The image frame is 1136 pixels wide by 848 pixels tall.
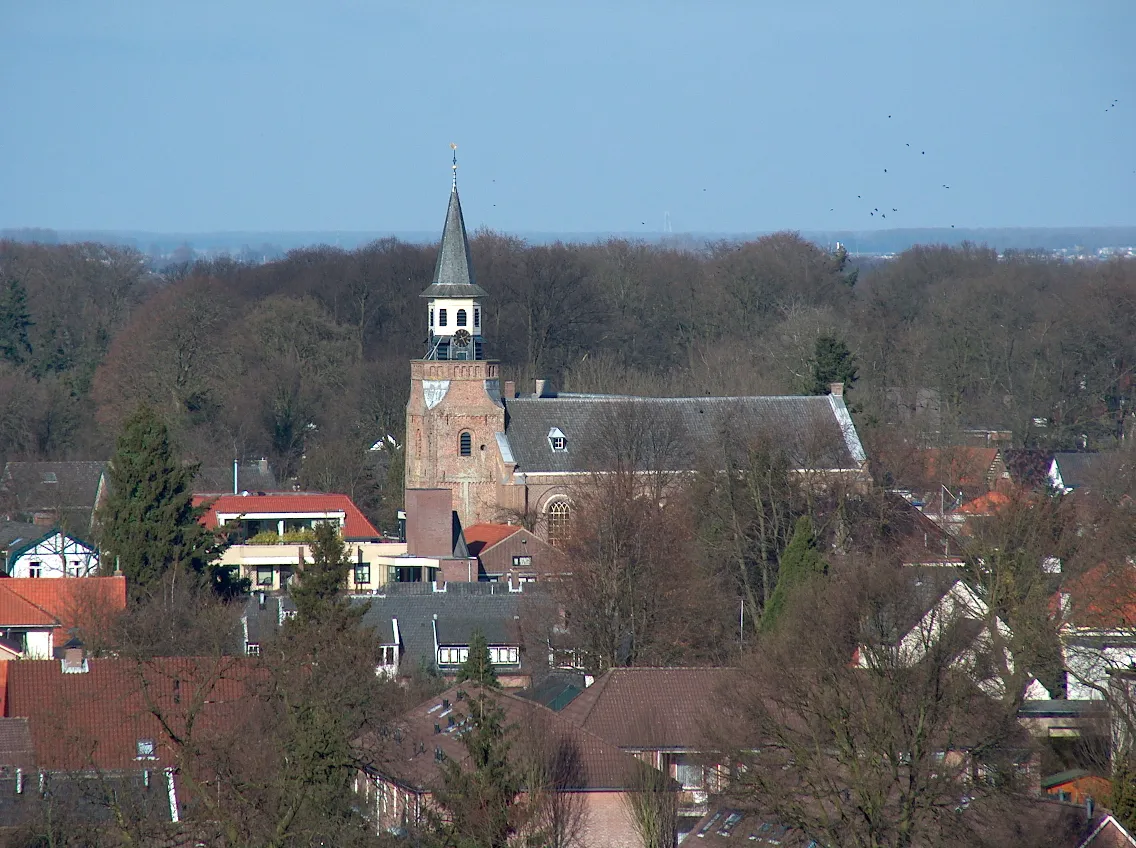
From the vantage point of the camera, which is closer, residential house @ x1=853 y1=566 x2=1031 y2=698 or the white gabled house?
residential house @ x1=853 y1=566 x2=1031 y2=698

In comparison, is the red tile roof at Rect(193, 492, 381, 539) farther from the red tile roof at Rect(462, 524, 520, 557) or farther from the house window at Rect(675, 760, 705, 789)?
the house window at Rect(675, 760, 705, 789)

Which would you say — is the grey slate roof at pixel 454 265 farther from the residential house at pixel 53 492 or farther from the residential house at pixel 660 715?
the residential house at pixel 660 715

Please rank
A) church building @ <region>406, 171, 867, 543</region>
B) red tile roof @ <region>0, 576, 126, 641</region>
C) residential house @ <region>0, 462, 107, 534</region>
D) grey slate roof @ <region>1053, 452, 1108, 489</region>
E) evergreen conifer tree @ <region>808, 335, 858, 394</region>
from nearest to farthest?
red tile roof @ <region>0, 576, 126, 641</region>
church building @ <region>406, 171, 867, 543</region>
residential house @ <region>0, 462, 107, 534</region>
grey slate roof @ <region>1053, 452, 1108, 489</region>
evergreen conifer tree @ <region>808, 335, 858, 394</region>

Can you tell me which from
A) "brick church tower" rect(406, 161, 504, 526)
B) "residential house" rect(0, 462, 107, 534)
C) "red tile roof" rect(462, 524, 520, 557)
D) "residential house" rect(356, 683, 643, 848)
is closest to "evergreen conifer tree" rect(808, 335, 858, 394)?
"brick church tower" rect(406, 161, 504, 526)

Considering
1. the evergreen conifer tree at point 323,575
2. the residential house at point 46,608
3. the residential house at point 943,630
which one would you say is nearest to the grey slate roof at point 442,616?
the residential house at point 46,608

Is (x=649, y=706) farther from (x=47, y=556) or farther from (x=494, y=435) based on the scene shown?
(x=494, y=435)

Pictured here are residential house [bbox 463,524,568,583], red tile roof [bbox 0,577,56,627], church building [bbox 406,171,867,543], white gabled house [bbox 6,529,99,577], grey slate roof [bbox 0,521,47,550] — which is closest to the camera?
red tile roof [bbox 0,577,56,627]

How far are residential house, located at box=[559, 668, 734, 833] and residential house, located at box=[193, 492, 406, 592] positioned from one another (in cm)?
2256

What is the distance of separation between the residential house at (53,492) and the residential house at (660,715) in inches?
1155

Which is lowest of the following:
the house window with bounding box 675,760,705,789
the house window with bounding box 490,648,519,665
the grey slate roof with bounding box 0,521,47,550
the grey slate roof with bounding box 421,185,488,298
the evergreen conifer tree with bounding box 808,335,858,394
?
the house window with bounding box 490,648,519,665

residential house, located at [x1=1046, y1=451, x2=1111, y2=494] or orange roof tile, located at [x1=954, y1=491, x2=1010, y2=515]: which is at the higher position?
orange roof tile, located at [x1=954, y1=491, x2=1010, y2=515]

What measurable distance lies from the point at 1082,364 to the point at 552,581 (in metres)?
40.4

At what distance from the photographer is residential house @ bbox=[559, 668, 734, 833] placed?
28.9 metres

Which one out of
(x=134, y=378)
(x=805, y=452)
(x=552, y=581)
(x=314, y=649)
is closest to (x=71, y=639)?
(x=552, y=581)
